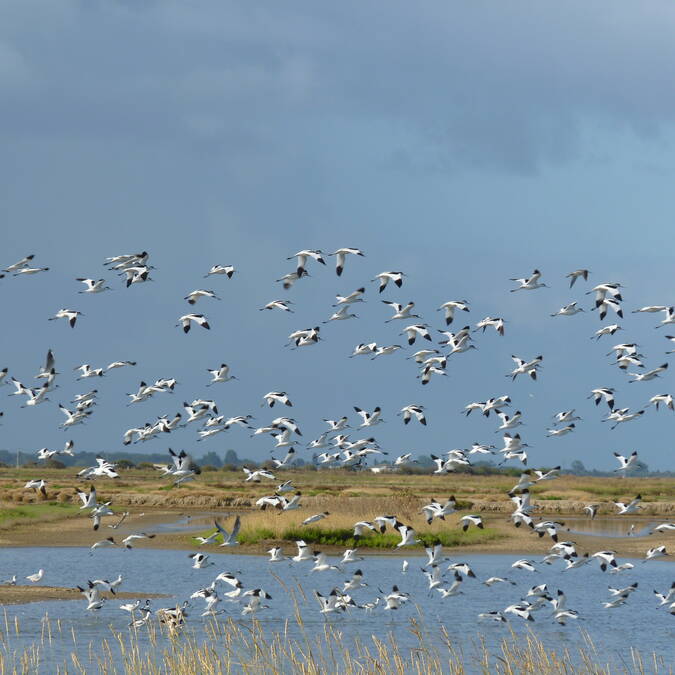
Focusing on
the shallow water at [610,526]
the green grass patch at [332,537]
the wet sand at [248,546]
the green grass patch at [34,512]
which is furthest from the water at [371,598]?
the shallow water at [610,526]

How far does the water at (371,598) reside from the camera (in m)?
28.1

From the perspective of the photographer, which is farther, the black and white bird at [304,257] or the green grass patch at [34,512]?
the green grass patch at [34,512]

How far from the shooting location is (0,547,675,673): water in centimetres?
2808

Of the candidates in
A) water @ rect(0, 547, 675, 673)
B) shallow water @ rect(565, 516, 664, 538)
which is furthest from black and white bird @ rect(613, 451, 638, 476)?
shallow water @ rect(565, 516, 664, 538)

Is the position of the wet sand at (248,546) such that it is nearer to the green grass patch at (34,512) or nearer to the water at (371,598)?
the green grass patch at (34,512)

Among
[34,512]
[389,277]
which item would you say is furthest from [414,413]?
[34,512]

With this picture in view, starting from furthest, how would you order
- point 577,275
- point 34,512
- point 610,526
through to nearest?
point 610,526 < point 34,512 < point 577,275

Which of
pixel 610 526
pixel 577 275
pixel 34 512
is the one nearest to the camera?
pixel 577 275

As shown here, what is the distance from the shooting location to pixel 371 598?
33.8 meters

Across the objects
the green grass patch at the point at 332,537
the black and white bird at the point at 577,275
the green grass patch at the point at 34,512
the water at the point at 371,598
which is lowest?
the water at the point at 371,598

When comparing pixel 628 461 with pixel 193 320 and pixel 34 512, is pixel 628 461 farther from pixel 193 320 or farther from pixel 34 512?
pixel 34 512

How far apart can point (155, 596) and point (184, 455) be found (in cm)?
577

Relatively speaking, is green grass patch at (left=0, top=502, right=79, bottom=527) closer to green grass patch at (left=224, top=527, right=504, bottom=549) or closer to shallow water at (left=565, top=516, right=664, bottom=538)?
green grass patch at (left=224, top=527, right=504, bottom=549)

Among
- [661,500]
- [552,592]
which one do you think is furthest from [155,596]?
[661,500]
